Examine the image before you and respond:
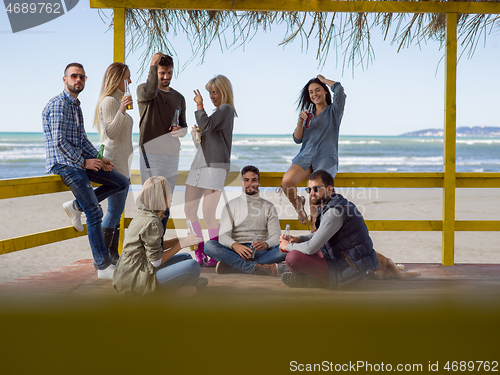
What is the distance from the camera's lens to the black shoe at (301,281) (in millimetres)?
3170

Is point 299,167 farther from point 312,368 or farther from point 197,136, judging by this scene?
point 312,368

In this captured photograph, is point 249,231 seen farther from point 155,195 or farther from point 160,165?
A: point 155,195

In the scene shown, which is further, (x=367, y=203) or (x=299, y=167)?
(x=367, y=203)

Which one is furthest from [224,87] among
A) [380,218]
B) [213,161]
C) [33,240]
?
[380,218]

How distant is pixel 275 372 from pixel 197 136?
216 cm

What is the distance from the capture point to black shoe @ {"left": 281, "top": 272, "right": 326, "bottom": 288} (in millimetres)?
3170

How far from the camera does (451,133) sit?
3.88 m

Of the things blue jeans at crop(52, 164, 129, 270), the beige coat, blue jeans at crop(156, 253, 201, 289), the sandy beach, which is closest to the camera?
the beige coat

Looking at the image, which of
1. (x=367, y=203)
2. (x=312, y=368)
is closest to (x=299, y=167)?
(x=312, y=368)

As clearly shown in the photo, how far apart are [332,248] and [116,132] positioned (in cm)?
178

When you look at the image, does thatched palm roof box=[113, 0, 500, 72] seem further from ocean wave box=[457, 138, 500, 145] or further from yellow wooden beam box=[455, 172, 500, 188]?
ocean wave box=[457, 138, 500, 145]

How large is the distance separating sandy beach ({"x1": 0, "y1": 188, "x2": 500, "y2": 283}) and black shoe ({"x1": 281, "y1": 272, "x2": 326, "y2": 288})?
53 centimetres

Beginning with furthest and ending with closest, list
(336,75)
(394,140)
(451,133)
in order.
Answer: (394,140)
(336,75)
(451,133)

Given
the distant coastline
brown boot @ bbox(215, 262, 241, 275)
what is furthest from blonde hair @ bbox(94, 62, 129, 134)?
the distant coastline
